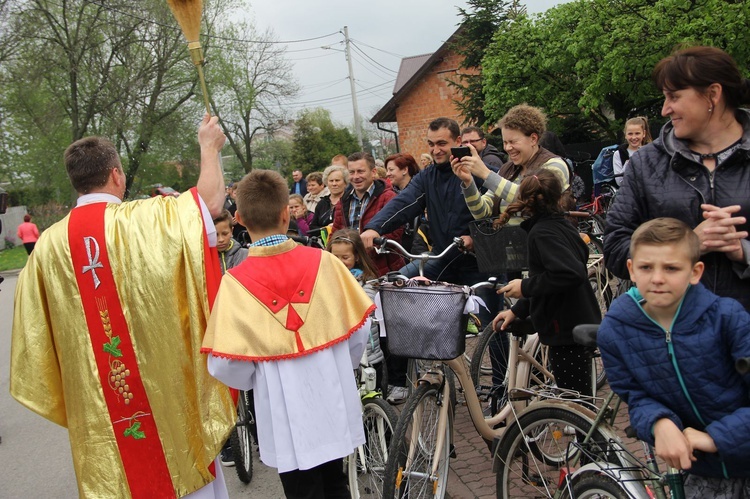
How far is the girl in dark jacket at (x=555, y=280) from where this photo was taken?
3.72 m

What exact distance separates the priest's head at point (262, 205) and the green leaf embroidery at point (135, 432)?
1048 millimetres

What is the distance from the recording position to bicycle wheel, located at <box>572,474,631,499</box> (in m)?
2.79

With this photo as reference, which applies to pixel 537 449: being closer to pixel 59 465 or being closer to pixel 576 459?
pixel 576 459

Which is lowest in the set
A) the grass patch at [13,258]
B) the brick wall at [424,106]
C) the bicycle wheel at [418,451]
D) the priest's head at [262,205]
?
the grass patch at [13,258]

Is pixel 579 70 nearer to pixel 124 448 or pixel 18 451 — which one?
pixel 18 451

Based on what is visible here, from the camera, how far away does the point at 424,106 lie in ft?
127

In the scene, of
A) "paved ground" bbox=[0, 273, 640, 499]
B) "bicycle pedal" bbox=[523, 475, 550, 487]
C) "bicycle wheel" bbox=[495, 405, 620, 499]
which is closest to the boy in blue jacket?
"bicycle wheel" bbox=[495, 405, 620, 499]

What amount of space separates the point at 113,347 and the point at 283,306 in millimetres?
867

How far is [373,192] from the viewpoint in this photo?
655 centimetres

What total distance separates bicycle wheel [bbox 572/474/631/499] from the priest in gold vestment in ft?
5.17

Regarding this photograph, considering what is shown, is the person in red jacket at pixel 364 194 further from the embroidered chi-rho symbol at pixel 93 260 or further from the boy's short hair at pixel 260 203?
the embroidered chi-rho symbol at pixel 93 260

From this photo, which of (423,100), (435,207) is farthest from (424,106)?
(435,207)

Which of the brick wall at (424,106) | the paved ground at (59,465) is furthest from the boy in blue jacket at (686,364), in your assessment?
the brick wall at (424,106)

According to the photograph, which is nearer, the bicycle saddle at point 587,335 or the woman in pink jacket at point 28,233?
the bicycle saddle at point 587,335
